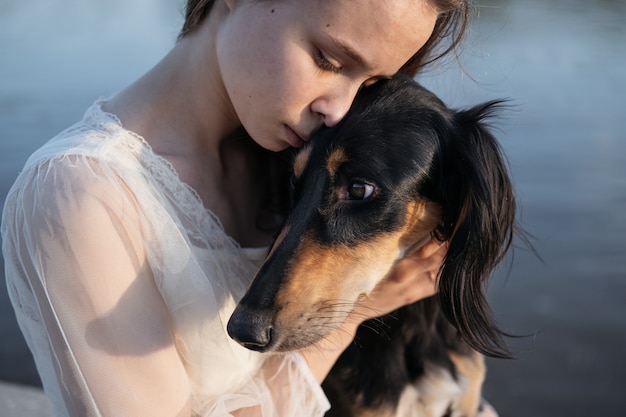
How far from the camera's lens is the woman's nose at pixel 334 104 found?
2168mm

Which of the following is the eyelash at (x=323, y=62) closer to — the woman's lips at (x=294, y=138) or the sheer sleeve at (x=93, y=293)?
the woman's lips at (x=294, y=138)

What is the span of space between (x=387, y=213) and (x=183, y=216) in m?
0.58

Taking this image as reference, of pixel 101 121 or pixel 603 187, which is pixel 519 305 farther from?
pixel 101 121

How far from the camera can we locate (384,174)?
7.23 ft

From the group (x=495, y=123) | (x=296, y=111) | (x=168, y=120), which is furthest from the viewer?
(x=495, y=123)

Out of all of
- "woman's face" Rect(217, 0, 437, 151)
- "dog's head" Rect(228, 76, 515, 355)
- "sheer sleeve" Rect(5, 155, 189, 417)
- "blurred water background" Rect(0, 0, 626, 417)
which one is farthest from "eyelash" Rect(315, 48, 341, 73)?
"blurred water background" Rect(0, 0, 626, 417)

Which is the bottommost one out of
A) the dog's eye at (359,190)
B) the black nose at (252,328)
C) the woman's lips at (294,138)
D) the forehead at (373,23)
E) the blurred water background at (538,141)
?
the blurred water background at (538,141)

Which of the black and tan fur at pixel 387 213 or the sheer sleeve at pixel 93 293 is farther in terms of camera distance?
the black and tan fur at pixel 387 213

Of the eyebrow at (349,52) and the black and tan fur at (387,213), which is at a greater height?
the eyebrow at (349,52)

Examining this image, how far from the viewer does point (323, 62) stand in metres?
2.08

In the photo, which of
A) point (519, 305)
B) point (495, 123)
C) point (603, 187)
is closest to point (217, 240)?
point (495, 123)

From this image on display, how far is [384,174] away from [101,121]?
2.63 feet

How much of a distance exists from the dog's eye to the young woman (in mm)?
198

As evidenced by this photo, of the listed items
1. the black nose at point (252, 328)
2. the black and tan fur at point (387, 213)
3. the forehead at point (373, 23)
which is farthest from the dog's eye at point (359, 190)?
the black nose at point (252, 328)
